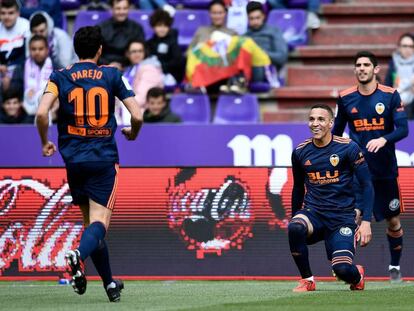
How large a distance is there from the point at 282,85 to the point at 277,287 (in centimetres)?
650

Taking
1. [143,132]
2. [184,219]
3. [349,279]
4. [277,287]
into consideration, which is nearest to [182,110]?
[143,132]

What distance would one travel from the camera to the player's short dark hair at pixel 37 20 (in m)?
16.7

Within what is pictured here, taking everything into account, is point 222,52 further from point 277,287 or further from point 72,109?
point 72,109

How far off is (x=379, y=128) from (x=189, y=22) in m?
6.94

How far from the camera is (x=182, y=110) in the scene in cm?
1605

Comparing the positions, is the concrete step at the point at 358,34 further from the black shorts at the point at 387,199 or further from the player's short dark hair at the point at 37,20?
the black shorts at the point at 387,199

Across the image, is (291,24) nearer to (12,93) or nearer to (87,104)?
(12,93)

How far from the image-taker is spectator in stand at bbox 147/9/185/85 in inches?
651

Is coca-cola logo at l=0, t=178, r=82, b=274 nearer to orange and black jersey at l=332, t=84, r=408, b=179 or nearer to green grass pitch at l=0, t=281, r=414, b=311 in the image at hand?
green grass pitch at l=0, t=281, r=414, b=311

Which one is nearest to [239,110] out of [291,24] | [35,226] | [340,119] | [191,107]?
[191,107]

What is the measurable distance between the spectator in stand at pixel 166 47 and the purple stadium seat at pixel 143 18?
0.87m

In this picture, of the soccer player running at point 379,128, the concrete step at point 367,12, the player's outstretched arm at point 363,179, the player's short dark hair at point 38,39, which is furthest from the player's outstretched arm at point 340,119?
the concrete step at point 367,12

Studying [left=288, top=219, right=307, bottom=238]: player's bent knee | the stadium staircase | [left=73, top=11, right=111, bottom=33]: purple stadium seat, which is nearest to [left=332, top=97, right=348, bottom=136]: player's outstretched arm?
[left=288, top=219, right=307, bottom=238]: player's bent knee

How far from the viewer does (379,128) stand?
11023 millimetres
